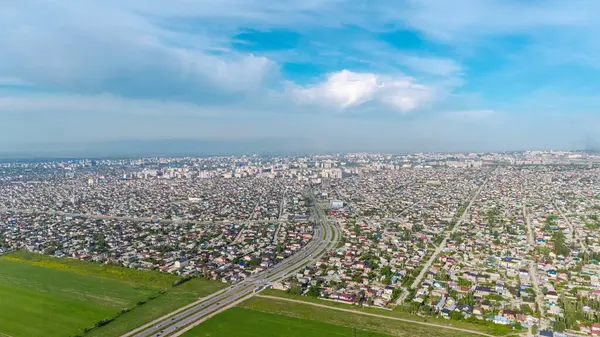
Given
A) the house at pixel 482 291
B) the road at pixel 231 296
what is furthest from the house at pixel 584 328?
the road at pixel 231 296

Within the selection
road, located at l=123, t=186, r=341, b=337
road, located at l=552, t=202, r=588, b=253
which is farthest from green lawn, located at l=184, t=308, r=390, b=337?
road, located at l=552, t=202, r=588, b=253

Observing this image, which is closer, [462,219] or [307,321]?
[307,321]

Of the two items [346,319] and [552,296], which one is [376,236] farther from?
[346,319]

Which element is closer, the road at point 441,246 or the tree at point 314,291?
the tree at point 314,291

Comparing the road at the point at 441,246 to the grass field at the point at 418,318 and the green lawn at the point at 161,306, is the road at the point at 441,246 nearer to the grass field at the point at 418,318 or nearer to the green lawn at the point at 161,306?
the grass field at the point at 418,318

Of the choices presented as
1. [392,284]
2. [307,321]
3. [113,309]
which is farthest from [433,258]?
[113,309]

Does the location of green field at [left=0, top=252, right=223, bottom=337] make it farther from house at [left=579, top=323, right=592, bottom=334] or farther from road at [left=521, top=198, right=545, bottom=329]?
house at [left=579, top=323, right=592, bottom=334]

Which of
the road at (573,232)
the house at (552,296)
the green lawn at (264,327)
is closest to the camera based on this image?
the green lawn at (264,327)

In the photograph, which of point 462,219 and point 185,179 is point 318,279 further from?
point 185,179
